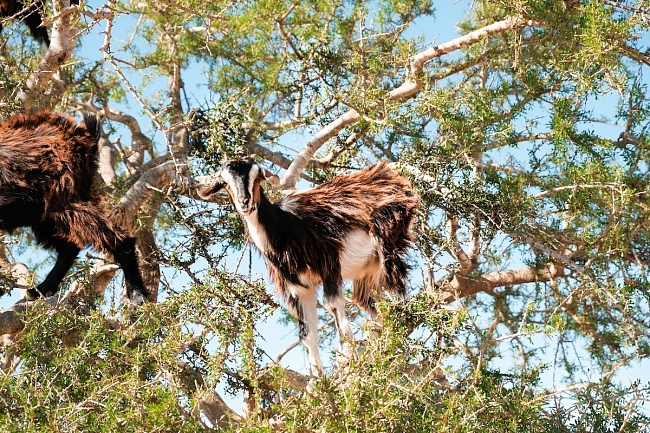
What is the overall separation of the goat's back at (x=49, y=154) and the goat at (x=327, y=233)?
106cm

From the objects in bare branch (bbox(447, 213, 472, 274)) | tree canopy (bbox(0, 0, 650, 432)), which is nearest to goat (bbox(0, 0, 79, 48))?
tree canopy (bbox(0, 0, 650, 432))

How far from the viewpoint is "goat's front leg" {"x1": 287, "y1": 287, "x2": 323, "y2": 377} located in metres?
5.50

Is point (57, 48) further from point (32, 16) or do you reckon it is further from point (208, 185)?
point (208, 185)

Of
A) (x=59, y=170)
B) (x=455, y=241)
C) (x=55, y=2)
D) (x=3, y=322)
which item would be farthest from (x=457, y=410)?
(x=55, y=2)

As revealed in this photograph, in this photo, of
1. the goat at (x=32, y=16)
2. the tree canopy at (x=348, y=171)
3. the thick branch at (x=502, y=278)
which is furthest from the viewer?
the thick branch at (x=502, y=278)

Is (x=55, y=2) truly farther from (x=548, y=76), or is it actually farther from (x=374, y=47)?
(x=548, y=76)

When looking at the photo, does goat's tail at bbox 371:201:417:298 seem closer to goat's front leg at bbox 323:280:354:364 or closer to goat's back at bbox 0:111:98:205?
goat's front leg at bbox 323:280:354:364

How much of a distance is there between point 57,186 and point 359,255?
6.57 ft

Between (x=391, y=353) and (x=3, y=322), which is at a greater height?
(x=391, y=353)

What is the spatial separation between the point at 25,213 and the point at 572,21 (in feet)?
12.6

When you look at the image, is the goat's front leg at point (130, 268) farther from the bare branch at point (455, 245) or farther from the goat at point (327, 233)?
the bare branch at point (455, 245)

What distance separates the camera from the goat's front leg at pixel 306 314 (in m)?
5.50

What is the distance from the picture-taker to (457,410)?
4.18 meters

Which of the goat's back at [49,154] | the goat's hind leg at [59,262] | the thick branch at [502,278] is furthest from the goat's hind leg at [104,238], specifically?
the thick branch at [502,278]
